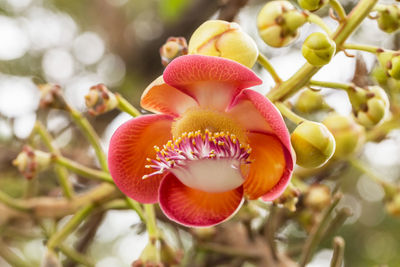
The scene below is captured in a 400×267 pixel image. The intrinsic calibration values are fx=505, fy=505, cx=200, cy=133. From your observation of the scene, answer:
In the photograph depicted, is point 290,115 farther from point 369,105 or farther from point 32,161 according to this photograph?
point 32,161

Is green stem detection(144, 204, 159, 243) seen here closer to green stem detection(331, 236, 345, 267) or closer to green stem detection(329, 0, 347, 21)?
green stem detection(331, 236, 345, 267)

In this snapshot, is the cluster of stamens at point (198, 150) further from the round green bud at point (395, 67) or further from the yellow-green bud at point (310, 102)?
the yellow-green bud at point (310, 102)

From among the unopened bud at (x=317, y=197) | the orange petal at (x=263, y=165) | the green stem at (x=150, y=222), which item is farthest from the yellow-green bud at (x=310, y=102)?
the green stem at (x=150, y=222)

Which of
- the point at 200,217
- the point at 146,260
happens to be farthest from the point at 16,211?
the point at 200,217

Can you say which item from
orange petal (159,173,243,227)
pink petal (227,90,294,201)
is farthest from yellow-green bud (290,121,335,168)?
orange petal (159,173,243,227)

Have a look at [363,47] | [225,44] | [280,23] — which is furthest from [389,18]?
[225,44]

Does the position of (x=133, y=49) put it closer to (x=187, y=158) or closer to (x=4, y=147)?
(x=4, y=147)
